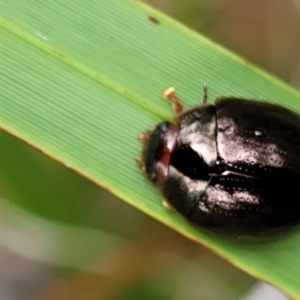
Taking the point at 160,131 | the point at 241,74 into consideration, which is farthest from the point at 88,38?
the point at 241,74

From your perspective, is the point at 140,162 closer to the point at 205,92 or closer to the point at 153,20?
the point at 205,92

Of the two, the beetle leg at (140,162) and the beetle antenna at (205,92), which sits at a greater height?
the beetle antenna at (205,92)

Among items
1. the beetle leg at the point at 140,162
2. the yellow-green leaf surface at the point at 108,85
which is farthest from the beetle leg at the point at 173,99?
the beetle leg at the point at 140,162

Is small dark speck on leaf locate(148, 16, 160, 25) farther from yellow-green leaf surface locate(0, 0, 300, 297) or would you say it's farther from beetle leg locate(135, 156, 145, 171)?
beetle leg locate(135, 156, 145, 171)

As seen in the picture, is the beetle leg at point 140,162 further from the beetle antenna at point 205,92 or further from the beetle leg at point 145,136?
the beetle antenna at point 205,92

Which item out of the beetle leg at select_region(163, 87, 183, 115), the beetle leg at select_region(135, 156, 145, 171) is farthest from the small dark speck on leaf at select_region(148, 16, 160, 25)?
the beetle leg at select_region(135, 156, 145, 171)

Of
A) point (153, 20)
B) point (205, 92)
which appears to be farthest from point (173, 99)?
point (153, 20)
